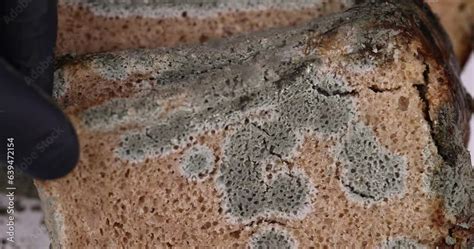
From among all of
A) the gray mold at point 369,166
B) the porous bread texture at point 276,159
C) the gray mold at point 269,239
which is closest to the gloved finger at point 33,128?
the porous bread texture at point 276,159

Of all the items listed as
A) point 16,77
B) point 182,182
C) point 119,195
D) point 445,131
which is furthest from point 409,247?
Answer: point 16,77

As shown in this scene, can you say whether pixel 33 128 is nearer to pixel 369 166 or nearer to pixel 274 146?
pixel 274 146

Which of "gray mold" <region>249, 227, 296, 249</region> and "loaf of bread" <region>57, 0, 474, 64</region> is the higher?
"loaf of bread" <region>57, 0, 474, 64</region>

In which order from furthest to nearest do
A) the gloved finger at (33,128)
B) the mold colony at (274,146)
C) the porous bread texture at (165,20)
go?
1. the porous bread texture at (165,20)
2. the mold colony at (274,146)
3. the gloved finger at (33,128)

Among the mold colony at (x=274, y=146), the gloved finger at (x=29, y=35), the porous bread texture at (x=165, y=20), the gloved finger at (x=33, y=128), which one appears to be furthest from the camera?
the porous bread texture at (x=165, y=20)

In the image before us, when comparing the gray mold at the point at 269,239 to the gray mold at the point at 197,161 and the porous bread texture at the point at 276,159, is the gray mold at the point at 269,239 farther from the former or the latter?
the gray mold at the point at 197,161

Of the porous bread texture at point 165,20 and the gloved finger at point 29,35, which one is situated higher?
the gloved finger at point 29,35

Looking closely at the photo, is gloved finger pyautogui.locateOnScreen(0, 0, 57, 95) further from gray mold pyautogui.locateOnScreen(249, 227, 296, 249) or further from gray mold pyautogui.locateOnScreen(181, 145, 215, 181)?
gray mold pyautogui.locateOnScreen(249, 227, 296, 249)

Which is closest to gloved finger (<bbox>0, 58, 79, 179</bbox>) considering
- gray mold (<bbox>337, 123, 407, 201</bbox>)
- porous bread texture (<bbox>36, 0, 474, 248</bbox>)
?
porous bread texture (<bbox>36, 0, 474, 248</bbox>)
